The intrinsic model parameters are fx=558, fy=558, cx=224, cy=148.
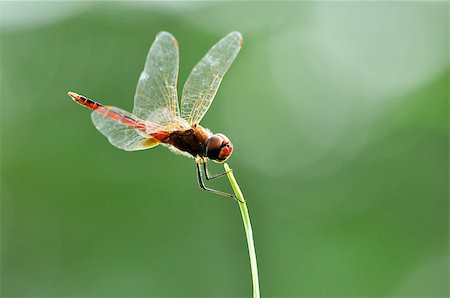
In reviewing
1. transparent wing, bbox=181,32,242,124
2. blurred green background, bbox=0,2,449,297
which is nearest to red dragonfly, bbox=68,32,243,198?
transparent wing, bbox=181,32,242,124

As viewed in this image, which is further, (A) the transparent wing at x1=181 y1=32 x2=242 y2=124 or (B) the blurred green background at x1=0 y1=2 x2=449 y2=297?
(B) the blurred green background at x1=0 y1=2 x2=449 y2=297

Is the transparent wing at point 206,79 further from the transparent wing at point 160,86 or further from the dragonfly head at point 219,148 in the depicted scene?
the dragonfly head at point 219,148

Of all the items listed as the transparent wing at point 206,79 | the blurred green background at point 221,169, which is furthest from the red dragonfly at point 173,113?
the blurred green background at point 221,169

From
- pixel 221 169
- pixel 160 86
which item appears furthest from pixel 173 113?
pixel 221 169

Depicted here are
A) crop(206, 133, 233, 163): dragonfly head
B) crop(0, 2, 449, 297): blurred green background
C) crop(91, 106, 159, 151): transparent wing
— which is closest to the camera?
crop(206, 133, 233, 163): dragonfly head

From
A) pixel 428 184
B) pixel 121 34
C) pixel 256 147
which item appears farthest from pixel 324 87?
pixel 121 34

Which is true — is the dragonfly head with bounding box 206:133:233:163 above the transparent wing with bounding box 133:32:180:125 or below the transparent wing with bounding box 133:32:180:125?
below

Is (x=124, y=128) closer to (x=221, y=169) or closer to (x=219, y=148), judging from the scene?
(x=219, y=148)

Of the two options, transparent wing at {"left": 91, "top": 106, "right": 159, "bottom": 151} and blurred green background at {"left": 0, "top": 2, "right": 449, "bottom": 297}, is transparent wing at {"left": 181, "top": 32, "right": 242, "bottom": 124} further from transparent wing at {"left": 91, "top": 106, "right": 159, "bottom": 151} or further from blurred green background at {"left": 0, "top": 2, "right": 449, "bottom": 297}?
blurred green background at {"left": 0, "top": 2, "right": 449, "bottom": 297}
